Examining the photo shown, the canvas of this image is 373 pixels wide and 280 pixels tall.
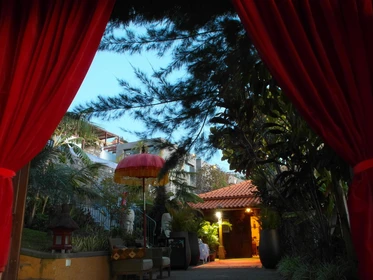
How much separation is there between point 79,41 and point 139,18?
2.11 ft

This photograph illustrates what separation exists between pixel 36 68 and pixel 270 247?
6523mm

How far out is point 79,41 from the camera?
1.91 metres

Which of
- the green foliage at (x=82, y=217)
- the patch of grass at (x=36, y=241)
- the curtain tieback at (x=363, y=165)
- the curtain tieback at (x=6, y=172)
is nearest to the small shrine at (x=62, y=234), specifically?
the patch of grass at (x=36, y=241)

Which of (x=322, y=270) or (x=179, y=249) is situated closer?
(x=322, y=270)

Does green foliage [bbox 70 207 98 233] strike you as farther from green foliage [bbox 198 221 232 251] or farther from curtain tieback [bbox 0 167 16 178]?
curtain tieback [bbox 0 167 16 178]

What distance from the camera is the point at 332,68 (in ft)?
5.36

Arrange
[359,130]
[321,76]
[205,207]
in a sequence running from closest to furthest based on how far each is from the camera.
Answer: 1. [359,130]
2. [321,76]
3. [205,207]

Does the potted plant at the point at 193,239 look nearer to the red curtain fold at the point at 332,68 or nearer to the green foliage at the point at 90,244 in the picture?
the green foliage at the point at 90,244

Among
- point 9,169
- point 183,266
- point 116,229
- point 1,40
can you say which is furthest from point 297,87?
point 183,266

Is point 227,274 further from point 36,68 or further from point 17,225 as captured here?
point 36,68

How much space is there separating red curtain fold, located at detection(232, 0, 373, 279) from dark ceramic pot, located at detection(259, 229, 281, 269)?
610cm

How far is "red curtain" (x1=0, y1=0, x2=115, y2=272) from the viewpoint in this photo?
1709 mm

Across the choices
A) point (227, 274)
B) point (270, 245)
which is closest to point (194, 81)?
point (227, 274)

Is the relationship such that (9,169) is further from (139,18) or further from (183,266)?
(183,266)
